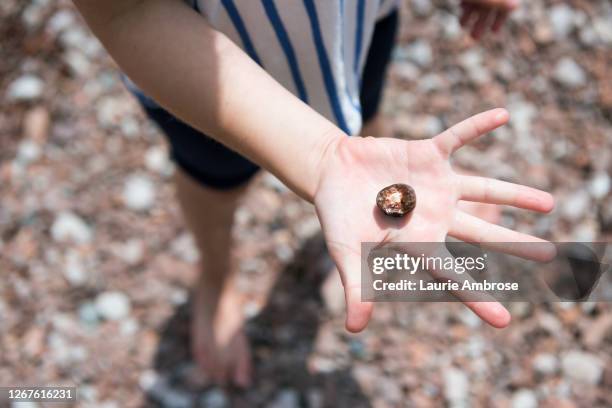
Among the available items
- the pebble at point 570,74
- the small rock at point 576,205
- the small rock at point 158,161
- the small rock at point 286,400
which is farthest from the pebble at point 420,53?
the small rock at point 286,400

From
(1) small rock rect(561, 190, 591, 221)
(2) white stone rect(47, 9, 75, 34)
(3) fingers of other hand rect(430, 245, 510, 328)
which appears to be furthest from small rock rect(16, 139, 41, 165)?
(1) small rock rect(561, 190, 591, 221)

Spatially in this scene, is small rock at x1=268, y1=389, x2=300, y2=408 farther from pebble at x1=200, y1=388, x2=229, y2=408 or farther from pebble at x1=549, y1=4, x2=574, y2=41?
pebble at x1=549, y1=4, x2=574, y2=41

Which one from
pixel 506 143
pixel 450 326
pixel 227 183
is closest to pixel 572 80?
pixel 506 143

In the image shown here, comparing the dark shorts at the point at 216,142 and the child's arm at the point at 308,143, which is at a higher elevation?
the child's arm at the point at 308,143

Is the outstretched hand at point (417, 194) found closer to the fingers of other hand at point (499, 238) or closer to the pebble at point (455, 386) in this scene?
the fingers of other hand at point (499, 238)

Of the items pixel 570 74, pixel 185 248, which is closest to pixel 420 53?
pixel 570 74

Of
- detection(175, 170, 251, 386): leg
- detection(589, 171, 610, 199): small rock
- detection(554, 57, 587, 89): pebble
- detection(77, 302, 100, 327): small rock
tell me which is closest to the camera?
detection(175, 170, 251, 386): leg
